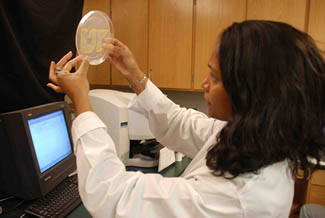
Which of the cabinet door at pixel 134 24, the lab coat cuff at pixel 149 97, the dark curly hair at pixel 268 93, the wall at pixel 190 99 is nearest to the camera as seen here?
the dark curly hair at pixel 268 93

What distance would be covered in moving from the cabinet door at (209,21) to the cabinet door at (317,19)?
1.71 ft

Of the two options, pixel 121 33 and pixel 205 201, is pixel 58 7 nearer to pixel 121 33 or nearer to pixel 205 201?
pixel 121 33

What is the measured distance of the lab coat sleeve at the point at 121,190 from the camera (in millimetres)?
713

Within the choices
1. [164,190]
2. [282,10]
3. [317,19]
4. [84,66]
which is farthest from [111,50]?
[317,19]

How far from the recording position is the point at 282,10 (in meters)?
2.13

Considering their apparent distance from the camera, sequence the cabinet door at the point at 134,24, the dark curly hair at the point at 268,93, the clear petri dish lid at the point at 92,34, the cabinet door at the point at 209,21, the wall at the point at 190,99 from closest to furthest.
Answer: the dark curly hair at the point at 268,93, the clear petri dish lid at the point at 92,34, the cabinet door at the point at 209,21, the cabinet door at the point at 134,24, the wall at the point at 190,99

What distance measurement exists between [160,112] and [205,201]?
1.75ft

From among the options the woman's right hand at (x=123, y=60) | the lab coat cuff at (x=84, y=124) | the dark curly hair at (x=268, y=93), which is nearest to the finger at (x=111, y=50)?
the woman's right hand at (x=123, y=60)

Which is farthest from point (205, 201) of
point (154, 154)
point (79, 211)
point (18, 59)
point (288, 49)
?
point (18, 59)

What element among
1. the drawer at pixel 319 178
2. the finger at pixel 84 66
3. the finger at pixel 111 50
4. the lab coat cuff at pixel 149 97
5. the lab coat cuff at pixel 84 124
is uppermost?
the finger at pixel 111 50

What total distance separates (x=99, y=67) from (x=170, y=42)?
0.82 metres

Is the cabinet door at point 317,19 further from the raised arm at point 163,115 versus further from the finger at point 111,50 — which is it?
the finger at point 111,50

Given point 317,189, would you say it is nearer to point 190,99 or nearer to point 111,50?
point 190,99

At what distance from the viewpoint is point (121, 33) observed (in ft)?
8.53
